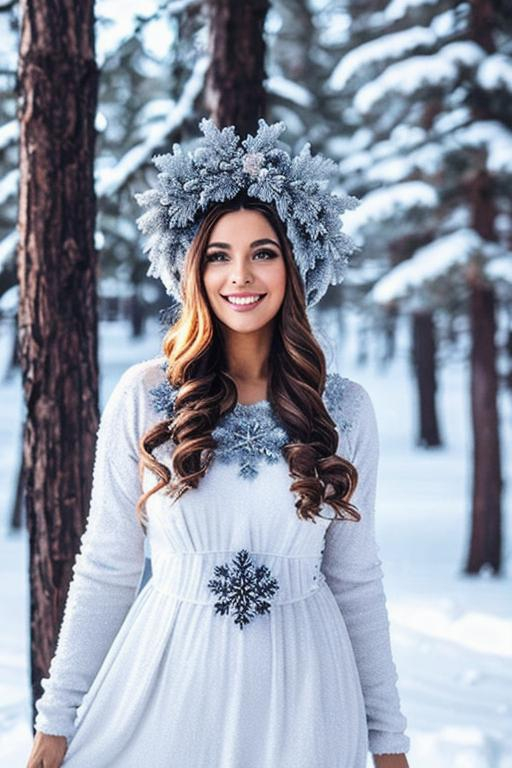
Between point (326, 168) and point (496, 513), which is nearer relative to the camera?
point (326, 168)

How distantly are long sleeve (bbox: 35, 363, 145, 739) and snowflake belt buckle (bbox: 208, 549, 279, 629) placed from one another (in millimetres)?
303

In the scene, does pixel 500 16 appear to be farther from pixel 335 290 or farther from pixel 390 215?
pixel 335 290

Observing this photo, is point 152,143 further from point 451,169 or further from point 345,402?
point 345,402

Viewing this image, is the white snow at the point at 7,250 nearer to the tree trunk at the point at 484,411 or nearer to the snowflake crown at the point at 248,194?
the tree trunk at the point at 484,411

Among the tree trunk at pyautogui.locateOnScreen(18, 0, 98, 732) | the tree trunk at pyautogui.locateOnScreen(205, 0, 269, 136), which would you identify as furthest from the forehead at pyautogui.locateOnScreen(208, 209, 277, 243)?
the tree trunk at pyautogui.locateOnScreen(205, 0, 269, 136)

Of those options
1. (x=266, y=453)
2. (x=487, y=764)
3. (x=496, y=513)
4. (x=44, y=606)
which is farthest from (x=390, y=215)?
(x=266, y=453)

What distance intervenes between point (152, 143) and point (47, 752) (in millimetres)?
5314

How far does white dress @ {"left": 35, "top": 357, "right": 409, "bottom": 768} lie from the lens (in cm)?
265

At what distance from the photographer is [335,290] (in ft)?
59.6

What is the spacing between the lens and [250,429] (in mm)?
2832

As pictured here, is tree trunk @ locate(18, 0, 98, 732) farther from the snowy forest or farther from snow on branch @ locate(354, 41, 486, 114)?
snow on branch @ locate(354, 41, 486, 114)

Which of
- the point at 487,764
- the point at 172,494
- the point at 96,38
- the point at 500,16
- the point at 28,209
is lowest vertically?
the point at 487,764

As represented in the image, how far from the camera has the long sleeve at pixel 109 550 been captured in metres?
2.79

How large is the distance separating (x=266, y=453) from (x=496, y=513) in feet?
29.1
